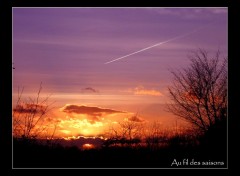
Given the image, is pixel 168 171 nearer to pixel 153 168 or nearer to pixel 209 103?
pixel 153 168

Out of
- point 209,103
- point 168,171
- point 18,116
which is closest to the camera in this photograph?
point 168,171

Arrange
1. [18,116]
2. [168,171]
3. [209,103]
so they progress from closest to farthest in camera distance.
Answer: [168,171] → [18,116] → [209,103]
